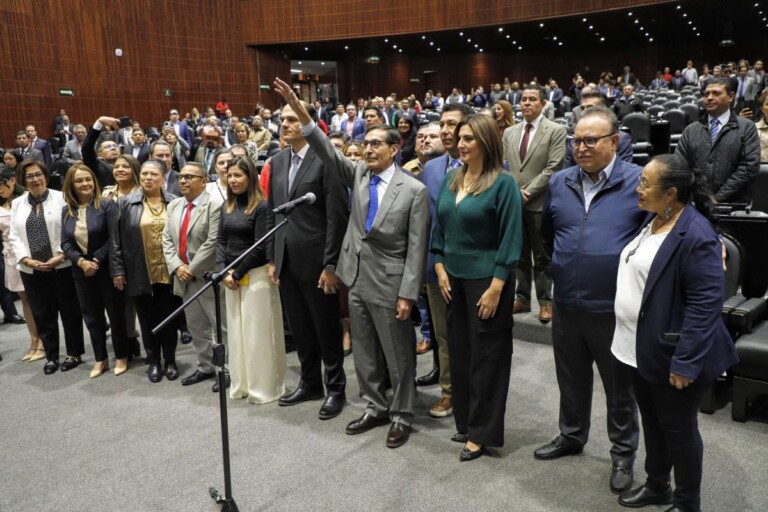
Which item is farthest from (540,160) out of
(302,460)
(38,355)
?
(38,355)

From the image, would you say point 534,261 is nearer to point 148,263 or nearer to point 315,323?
point 315,323

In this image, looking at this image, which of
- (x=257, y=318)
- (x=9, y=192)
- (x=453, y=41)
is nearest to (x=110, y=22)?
(x=453, y=41)

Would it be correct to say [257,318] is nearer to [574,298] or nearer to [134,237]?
[134,237]

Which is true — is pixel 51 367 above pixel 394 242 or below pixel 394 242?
below

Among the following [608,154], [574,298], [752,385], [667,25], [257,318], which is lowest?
[752,385]

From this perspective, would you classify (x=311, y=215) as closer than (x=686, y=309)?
No

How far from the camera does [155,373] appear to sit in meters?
3.85

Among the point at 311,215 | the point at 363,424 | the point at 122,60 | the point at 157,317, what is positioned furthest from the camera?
the point at 122,60

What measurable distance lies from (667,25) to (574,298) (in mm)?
18022

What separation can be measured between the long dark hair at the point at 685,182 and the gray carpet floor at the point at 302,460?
115cm

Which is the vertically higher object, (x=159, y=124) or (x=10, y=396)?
(x=159, y=124)

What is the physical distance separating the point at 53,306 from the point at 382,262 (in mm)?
2796

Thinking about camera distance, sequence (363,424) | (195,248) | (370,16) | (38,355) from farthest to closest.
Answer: (370,16) → (38,355) → (195,248) → (363,424)

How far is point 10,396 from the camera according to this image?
12.3ft
